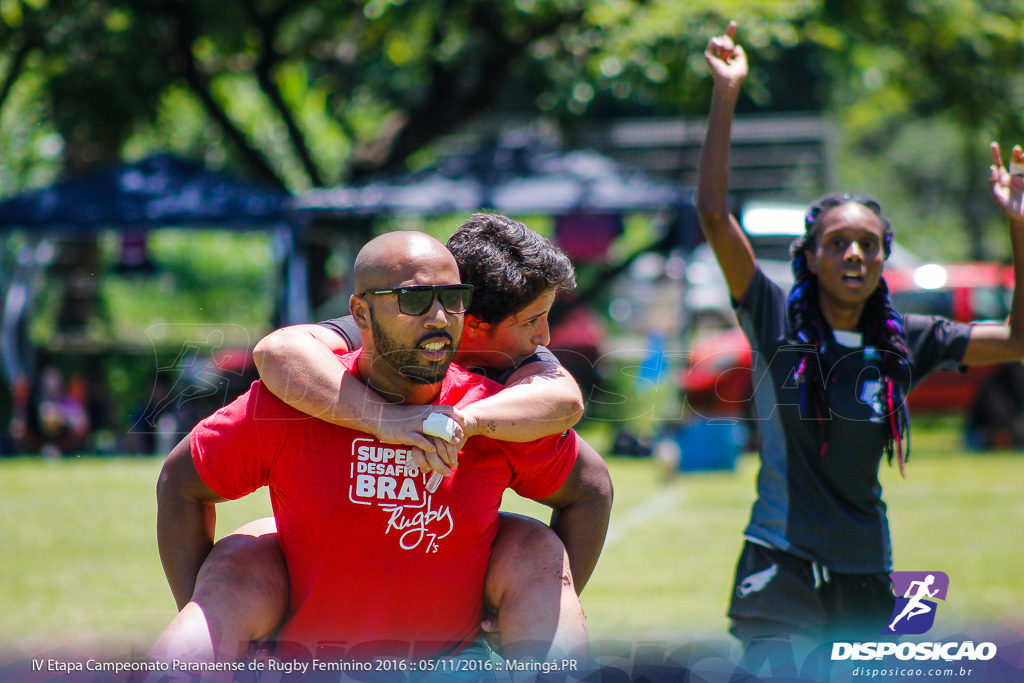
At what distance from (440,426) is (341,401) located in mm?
255

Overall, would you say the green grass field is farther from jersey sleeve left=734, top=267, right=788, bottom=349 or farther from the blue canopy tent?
the blue canopy tent

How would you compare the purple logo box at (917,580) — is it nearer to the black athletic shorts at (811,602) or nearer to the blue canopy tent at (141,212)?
the black athletic shorts at (811,602)

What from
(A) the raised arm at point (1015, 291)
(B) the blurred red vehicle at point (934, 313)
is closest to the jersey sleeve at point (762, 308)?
(A) the raised arm at point (1015, 291)

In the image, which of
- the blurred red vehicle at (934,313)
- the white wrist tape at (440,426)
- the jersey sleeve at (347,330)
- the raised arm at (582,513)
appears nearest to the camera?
the white wrist tape at (440,426)

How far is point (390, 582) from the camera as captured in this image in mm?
2395

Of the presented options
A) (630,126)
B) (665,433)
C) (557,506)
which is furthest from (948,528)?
(630,126)

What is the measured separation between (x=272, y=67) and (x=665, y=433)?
7.67m

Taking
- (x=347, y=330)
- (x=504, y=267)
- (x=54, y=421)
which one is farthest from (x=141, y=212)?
(x=504, y=267)

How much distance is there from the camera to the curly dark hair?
8.45 ft

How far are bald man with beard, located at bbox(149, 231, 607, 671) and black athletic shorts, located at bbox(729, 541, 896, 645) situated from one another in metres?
1.03

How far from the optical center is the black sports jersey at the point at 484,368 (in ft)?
8.75

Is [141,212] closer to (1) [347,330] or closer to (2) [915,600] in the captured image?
(1) [347,330]

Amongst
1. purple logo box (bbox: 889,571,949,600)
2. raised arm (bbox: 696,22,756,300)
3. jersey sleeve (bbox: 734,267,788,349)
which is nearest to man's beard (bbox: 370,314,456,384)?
raised arm (bbox: 696,22,756,300)

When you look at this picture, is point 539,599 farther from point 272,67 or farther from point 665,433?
point 272,67
